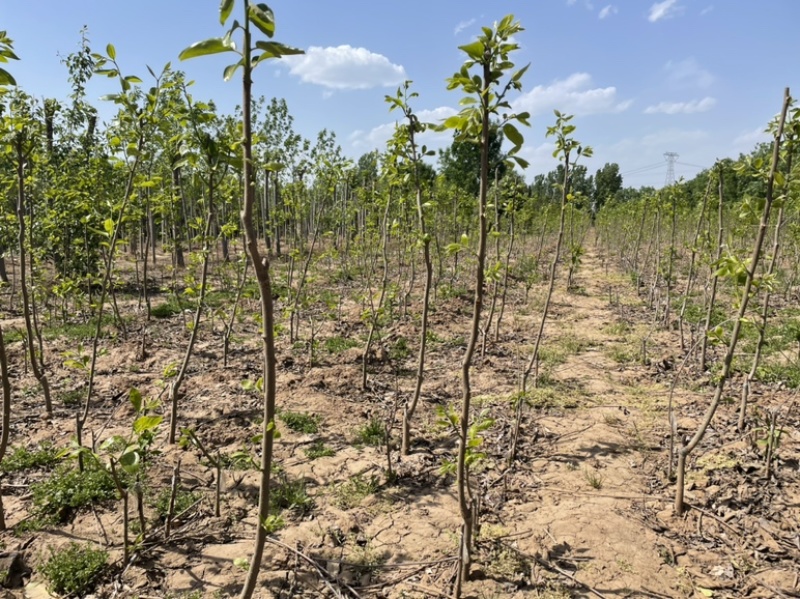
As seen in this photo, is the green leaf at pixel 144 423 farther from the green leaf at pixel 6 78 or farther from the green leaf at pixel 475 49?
the green leaf at pixel 475 49

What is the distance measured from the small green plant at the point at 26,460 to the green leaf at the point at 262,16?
437cm

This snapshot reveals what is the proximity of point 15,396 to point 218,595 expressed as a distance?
4569 millimetres

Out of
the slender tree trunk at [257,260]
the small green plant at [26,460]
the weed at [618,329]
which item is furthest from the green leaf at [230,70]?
the weed at [618,329]

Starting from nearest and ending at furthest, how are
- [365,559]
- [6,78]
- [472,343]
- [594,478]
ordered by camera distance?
[6,78]
[472,343]
[365,559]
[594,478]

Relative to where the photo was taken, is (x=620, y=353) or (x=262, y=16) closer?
(x=262, y=16)

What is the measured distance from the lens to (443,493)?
392 cm

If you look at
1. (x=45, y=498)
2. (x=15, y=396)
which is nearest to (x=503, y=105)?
(x=45, y=498)

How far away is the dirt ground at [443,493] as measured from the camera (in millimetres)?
2969

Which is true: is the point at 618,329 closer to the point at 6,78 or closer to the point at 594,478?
the point at 594,478

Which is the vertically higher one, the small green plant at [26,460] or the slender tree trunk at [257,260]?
Result: the slender tree trunk at [257,260]

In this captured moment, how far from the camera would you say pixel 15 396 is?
18.7 feet

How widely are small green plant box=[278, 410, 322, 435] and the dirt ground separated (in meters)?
0.08

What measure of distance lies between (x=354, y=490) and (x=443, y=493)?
0.73 metres

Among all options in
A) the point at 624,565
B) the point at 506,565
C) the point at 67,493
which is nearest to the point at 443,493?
the point at 506,565
